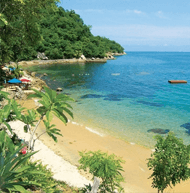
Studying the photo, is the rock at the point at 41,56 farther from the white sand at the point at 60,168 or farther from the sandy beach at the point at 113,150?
the white sand at the point at 60,168

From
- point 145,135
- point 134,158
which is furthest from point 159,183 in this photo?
point 145,135

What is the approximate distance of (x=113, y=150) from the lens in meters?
15.8

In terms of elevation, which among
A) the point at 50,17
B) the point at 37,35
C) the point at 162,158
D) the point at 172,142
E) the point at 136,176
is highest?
the point at 50,17

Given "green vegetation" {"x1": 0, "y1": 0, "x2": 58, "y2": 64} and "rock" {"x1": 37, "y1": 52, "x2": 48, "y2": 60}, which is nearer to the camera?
"green vegetation" {"x1": 0, "y1": 0, "x2": 58, "y2": 64}

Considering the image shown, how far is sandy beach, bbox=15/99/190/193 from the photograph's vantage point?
11.8 m

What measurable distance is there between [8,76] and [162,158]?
103 feet

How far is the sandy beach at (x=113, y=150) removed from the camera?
11819mm

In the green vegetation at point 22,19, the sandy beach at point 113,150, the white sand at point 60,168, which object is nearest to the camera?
the white sand at point 60,168

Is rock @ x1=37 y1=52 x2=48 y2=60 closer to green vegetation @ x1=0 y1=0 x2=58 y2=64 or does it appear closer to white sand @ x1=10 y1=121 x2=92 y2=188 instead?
green vegetation @ x1=0 y1=0 x2=58 y2=64

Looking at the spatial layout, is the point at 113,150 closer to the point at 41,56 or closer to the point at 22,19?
the point at 22,19

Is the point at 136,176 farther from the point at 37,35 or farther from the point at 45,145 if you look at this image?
the point at 37,35

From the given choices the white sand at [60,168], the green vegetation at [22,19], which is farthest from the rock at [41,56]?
the white sand at [60,168]

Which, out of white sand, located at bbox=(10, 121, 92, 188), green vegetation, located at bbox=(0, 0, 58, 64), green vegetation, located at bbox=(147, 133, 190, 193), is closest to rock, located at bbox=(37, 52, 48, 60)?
green vegetation, located at bbox=(0, 0, 58, 64)

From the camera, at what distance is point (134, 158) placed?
14688 millimetres
